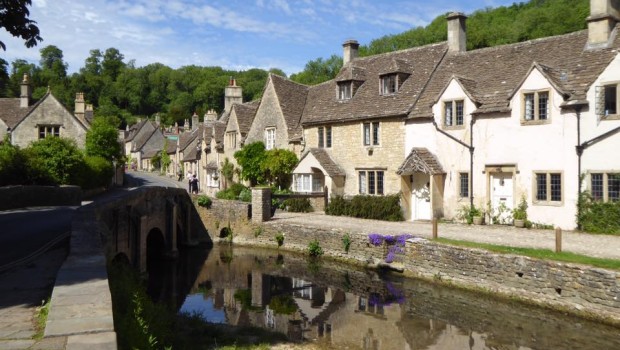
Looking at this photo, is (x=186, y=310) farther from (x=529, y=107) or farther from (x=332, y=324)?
(x=529, y=107)

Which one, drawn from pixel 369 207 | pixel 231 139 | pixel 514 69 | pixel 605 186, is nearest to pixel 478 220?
pixel 605 186

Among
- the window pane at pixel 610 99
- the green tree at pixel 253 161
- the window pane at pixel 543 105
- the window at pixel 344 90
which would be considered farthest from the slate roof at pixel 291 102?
the window pane at pixel 610 99

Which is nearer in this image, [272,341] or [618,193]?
[272,341]

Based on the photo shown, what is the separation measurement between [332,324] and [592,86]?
1508 centimetres

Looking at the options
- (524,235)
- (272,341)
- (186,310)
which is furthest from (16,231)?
(524,235)

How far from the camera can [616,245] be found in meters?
17.8

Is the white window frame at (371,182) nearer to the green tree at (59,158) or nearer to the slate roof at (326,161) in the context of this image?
the slate roof at (326,161)

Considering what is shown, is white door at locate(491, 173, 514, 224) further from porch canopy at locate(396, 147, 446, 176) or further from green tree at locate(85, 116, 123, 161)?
green tree at locate(85, 116, 123, 161)

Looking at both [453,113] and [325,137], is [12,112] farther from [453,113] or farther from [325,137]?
[453,113]

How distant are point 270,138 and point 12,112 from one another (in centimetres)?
2633

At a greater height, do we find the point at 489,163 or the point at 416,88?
the point at 416,88

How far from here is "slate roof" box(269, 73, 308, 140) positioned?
A: 36316 mm

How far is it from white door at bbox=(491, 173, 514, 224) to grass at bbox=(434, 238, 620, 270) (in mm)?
6135

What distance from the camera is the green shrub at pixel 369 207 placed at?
27.6 m
